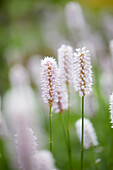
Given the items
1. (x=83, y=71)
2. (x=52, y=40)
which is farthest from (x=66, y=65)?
(x=52, y=40)

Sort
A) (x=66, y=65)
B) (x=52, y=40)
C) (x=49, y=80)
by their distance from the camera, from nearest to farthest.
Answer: (x=49, y=80)
(x=66, y=65)
(x=52, y=40)

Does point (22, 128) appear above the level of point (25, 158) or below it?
above

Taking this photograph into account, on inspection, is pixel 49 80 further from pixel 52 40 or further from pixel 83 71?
pixel 52 40

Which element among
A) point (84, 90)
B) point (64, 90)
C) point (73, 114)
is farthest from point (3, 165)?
point (73, 114)

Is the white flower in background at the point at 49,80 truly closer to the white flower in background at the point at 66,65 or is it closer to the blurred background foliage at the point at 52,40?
the white flower in background at the point at 66,65

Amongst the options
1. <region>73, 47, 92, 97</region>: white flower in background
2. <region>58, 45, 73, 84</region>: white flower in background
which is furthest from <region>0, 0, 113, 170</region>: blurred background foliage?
<region>73, 47, 92, 97</region>: white flower in background

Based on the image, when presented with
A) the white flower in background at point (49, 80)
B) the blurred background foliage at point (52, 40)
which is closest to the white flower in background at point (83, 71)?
the white flower in background at point (49, 80)

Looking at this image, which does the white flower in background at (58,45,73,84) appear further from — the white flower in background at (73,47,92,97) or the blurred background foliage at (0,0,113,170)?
the blurred background foliage at (0,0,113,170)

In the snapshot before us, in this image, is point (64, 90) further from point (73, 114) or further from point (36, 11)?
point (36, 11)
